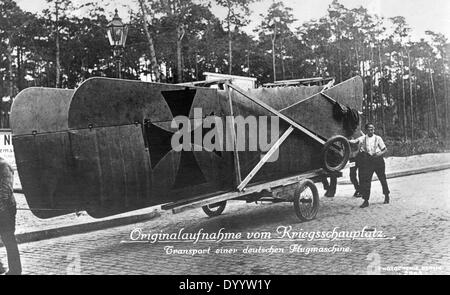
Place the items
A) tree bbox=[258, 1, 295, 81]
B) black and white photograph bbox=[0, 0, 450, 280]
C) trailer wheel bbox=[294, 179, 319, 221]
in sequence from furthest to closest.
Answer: trailer wheel bbox=[294, 179, 319, 221] → tree bbox=[258, 1, 295, 81] → black and white photograph bbox=[0, 0, 450, 280]

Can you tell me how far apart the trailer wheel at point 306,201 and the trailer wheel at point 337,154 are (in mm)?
487

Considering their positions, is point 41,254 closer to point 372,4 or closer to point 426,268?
point 426,268

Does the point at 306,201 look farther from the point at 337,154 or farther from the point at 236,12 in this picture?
the point at 236,12

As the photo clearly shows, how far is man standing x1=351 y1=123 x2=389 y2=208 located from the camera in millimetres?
8305

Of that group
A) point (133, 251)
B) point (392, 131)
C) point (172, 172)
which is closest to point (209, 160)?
point (172, 172)

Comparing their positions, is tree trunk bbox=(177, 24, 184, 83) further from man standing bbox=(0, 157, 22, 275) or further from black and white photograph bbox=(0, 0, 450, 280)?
man standing bbox=(0, 157, 22, 275)

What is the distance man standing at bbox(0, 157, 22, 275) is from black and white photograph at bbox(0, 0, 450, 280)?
0.02 meters

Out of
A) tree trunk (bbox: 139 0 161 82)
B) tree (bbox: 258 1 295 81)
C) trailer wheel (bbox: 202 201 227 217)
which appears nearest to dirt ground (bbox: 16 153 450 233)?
trailer wheel (bbox: 202 201 227 217)

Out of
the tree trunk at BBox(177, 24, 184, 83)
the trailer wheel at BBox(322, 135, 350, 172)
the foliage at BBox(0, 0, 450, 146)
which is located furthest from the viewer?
the tree trunk at BBox(177, 24, 184, 83)

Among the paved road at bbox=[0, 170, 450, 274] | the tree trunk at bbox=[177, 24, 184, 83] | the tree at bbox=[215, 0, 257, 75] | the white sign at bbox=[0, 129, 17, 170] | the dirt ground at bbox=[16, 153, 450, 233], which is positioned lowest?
the paved road at bbox=[0, 170, 450, 274]

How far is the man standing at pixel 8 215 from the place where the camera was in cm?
567

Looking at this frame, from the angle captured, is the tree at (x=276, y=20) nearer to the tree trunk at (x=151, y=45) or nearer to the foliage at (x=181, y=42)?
the foliage at (x=181, y=42)

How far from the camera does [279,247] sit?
20.1 ft
